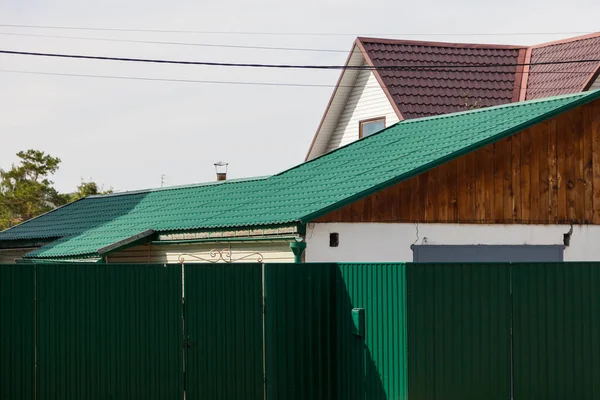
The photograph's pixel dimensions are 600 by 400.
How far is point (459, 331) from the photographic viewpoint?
1534cm

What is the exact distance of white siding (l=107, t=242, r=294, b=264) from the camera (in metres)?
19.2

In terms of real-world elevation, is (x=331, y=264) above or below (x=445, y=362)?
above

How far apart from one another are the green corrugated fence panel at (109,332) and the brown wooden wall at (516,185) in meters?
4.14

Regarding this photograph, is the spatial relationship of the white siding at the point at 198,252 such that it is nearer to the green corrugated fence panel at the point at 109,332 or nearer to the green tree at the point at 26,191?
the green corrugated fence panel at the point at 109,332

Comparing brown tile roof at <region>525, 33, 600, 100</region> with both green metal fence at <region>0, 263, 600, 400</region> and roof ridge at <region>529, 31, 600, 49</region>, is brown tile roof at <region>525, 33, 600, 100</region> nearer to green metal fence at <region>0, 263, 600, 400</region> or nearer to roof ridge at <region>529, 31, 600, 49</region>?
roof ridge at <region>529, 31, 600, 49</region>

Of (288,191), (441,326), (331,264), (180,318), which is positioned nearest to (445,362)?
(441,326)

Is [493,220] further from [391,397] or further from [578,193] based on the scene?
[391,397]

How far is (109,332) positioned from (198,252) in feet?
21.1

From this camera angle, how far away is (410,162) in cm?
2025

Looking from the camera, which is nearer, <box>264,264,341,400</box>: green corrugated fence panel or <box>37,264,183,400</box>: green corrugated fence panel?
<box>37,264,183,400</box>: green corrugated fence panel

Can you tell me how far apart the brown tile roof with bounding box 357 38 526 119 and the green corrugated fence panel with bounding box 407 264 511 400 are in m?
17.7

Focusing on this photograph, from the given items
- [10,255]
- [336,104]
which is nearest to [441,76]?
[336,104]

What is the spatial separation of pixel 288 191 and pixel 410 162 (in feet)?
8.74

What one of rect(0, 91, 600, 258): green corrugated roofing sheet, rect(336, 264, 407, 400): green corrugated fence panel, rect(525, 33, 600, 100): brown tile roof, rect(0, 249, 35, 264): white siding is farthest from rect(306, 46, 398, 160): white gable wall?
rect(336, 264, 407, 400): green corrugated fence panel
